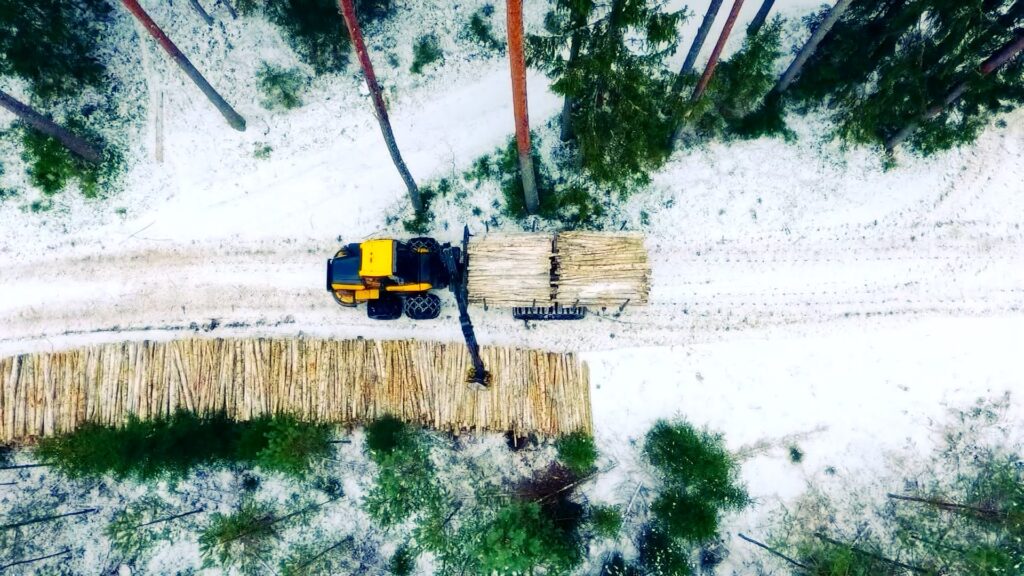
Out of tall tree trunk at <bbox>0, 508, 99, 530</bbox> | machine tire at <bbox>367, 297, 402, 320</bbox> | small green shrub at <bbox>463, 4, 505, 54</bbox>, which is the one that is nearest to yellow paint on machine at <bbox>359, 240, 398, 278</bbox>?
machine tire at <bbox>367, 297, 402, 320</bbox>

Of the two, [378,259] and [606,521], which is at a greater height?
[378,259]

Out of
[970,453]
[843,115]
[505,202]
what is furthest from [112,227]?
[970,453]

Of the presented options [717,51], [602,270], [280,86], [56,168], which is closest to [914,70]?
[717,51]

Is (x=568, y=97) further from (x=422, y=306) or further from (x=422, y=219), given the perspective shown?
(x=422, y=306)

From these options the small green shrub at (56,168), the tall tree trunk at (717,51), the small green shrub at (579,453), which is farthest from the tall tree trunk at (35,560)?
the tall tree trunk at (717,51)

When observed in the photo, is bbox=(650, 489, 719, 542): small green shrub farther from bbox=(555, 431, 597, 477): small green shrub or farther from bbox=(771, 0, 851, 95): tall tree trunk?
bbox=(771, 0, 851, 95): tall tree trunk

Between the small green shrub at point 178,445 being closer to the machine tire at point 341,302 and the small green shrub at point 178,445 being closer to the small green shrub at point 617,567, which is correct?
the machine tire at point 341,302
